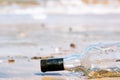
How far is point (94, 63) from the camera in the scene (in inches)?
101

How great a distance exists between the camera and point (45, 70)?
8.51 ft

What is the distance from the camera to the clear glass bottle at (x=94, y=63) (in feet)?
8.39

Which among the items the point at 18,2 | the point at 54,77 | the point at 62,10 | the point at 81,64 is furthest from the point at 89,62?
the point at 18,2

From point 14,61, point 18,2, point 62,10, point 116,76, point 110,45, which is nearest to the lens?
point 116,76

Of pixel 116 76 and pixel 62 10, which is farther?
pixel 62 10

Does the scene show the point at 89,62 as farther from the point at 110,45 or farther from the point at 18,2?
the point at 18,2

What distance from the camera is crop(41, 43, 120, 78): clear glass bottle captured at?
2.56 m

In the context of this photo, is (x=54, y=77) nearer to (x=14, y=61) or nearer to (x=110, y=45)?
(x=110, y=45)

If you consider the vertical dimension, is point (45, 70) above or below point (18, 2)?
below

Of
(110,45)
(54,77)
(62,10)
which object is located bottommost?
(54,77)

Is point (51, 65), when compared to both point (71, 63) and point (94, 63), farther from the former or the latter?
point (94, 63)

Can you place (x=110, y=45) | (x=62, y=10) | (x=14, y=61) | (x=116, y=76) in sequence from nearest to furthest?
(x=116, y=76)
(x=110, y=45)
(x=14, y=61)
(x=62, y=10)

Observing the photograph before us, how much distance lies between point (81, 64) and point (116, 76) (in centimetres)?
22

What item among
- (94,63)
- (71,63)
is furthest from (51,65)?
(94,63)
